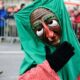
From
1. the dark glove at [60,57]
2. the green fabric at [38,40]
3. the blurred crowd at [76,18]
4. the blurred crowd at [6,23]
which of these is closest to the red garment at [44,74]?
the dark glove at [60,57]

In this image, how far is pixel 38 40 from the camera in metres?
2.19

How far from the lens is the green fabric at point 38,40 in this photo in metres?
2.14

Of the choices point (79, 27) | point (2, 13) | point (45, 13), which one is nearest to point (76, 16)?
point (79, 27)

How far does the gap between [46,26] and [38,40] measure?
9 cm

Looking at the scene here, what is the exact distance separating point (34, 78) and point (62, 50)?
0.17 metres

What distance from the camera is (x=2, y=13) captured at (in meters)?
13.2

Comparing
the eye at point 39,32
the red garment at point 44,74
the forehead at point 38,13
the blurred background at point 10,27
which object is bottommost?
the blurred background at point 10,27

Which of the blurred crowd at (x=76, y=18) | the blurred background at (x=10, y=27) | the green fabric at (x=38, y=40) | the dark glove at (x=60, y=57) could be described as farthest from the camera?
the blurred crowd at (x=76, y=18)

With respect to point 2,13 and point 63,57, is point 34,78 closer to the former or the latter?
point 63,57

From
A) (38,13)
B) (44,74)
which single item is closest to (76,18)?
(38,13)

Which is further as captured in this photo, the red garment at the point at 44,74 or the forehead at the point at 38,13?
the forehead at the point at 38,13

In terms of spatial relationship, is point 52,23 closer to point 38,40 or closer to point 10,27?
point 38,40

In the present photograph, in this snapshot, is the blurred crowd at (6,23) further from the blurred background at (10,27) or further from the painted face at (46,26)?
the painted face at (46,26)

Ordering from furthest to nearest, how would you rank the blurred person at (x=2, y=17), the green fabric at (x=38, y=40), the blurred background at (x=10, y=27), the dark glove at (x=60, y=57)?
1. the blurred person at (x=2, y=17)
2. the blurred background at (x=10, y=27)
3. the green fabric at (x=38, y=40)
4. the dark glove at (x=60, y=57)
